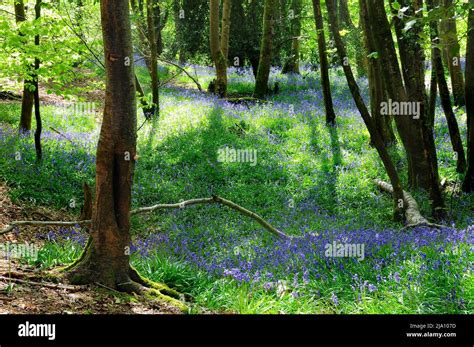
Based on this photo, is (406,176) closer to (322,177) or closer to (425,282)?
(322,177)

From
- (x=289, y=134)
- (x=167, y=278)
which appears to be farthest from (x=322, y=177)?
(x=167, y=278)

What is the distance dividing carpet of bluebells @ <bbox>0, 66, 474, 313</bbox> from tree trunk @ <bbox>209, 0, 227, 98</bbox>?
28.5 inches

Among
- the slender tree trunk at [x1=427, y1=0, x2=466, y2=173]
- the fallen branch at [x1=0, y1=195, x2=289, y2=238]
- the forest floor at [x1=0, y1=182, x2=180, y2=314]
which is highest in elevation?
the slender tree trunk at [x1=427, y1=0, x2=466, y2=173]

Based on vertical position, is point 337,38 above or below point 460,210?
above

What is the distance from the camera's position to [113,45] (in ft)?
21.2

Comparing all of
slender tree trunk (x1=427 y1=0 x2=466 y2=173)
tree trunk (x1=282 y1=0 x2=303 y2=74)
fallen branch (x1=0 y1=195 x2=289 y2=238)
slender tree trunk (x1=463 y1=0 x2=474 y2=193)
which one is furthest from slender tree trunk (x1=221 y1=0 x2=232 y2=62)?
fallen branch (x1=0 y1=195 x2=289 y2=238)

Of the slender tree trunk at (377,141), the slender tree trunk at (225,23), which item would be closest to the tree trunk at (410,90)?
the slender tree trunk at (377,141)

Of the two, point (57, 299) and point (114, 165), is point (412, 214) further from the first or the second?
point (57, 299)

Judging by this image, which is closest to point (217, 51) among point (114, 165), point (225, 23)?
point (225, 23)

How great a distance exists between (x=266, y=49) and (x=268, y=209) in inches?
427

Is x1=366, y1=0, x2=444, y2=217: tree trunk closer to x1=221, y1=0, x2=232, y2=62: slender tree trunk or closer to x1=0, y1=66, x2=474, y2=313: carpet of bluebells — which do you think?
x1=0, y1=66, x2=474, y2=313: carpet of bluebells

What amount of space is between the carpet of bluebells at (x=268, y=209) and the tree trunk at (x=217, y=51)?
2.38 feet

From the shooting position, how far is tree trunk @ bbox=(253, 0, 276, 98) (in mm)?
20719
